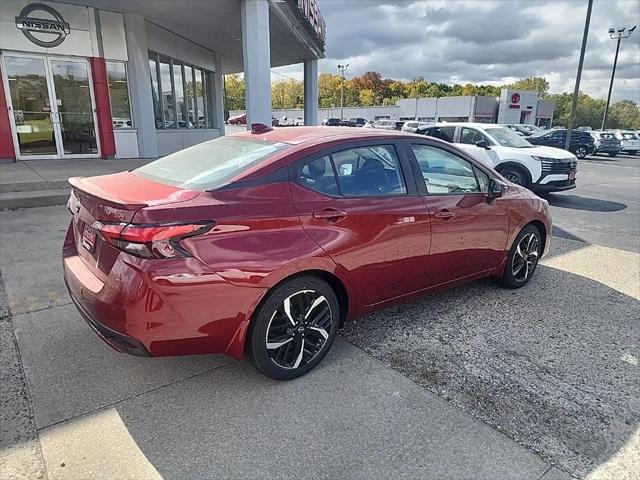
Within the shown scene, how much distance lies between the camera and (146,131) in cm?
1320

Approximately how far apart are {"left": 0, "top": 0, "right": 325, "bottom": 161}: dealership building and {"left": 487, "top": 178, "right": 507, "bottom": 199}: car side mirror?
793 cm

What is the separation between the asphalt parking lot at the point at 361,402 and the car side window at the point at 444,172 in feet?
3.66

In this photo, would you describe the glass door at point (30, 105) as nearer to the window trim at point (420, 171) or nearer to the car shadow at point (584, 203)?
the window trim at point (420, 171)

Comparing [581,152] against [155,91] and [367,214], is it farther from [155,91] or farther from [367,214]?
[367,214]

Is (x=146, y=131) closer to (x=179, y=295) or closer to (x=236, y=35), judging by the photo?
(x=236, y=35)

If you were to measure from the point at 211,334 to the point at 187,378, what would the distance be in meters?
0.61

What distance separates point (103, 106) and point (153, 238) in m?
11.7

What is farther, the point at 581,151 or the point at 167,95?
the point at 581,151

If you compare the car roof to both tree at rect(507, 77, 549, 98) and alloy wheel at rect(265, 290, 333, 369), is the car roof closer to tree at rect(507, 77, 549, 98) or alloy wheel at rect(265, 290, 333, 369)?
alloy wheel at rect(265, 290, 333, 369)

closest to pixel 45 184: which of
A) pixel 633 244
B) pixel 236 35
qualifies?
pixel 236 35

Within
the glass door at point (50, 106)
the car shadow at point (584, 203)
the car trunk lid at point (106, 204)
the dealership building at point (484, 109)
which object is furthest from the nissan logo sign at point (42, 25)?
the dealership building at point (484, 109)

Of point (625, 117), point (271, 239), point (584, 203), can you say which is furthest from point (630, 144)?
point (625, 117)

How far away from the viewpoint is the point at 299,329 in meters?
2.92

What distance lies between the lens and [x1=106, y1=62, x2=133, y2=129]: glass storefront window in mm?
12445
